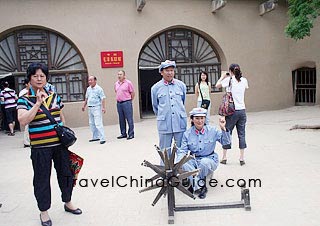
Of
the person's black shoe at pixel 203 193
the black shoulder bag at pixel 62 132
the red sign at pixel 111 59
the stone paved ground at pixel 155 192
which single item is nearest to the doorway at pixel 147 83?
the red sign at pixel 111 59

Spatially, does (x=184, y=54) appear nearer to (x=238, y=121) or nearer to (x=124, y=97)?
(x=124, y=97)

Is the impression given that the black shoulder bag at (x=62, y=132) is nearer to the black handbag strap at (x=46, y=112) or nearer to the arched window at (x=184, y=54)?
the black handbag strap at (x=46, y=112)

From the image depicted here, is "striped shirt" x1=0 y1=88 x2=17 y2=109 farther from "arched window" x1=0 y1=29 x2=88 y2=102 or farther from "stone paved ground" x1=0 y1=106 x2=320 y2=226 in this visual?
"stone paved ground" x1=0 y1=106 x2=320 y2=226

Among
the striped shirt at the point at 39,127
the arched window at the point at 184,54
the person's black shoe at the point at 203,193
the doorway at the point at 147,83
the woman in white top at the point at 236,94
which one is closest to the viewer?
the striped shirt at the point at 39,127

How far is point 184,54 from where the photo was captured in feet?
34.9

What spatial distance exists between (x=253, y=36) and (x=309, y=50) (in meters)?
2.10

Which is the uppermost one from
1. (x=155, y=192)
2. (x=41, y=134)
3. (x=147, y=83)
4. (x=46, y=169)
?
(x=147, y=83)

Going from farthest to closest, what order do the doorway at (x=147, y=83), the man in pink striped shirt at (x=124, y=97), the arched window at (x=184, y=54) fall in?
the doorway at (x=147, y=83) < the arched window at (x=184, y=54) < the man in pink striped shirt at (x=124, y=97)

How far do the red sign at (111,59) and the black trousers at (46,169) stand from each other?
6.41m

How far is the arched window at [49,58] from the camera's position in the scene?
9398 mm

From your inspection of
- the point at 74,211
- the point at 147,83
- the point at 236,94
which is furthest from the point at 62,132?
the point at 147,83

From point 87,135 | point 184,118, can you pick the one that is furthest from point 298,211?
point 87,135

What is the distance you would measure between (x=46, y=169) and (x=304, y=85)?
10.8 m

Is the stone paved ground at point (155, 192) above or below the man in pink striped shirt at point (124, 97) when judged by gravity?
below
